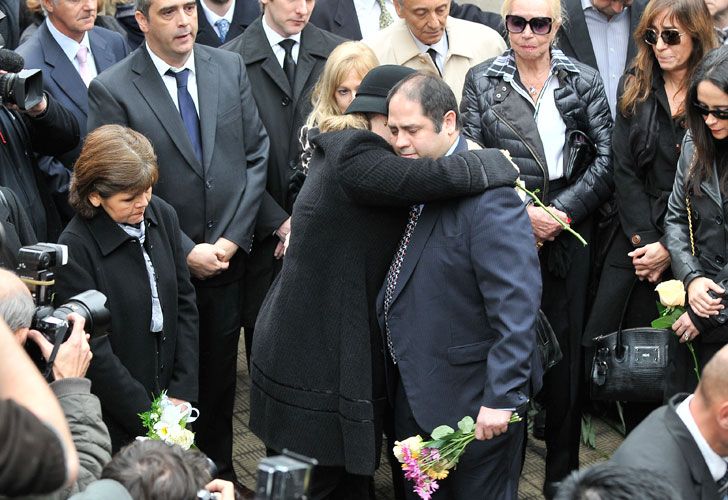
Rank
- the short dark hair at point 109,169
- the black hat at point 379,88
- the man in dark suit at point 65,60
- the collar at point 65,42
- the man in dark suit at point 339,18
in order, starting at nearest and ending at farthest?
the short dark hair at point 109,169 → the black hat at point 379,88 → the man in dark suit at point 65,60 → the collar at point 65,42 → the man in dark suit at point 339,18

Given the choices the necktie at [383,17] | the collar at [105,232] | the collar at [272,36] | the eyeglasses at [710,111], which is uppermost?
the eyeglasses at [710,111]

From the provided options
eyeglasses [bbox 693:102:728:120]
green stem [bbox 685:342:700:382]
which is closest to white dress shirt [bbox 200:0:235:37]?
eyeglasses [bbox 693:102:728:120]

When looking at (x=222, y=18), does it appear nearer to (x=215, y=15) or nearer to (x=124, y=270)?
(x=215, y=15)

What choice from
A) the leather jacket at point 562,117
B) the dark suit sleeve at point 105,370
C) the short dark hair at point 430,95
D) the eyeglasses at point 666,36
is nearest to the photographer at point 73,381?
the dark suit sleeve at point 105,370

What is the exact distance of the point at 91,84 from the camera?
5492 millimetres

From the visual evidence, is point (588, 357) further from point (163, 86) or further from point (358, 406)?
point (163, 86)

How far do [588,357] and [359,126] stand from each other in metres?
1.82

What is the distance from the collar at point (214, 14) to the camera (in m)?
7.36

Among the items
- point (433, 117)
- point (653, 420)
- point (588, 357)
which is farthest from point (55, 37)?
point (653, 420)

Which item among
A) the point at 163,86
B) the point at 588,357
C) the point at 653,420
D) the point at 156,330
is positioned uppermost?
the point at 163,86

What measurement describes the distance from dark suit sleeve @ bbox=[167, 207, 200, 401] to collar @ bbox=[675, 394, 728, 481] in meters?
2.24

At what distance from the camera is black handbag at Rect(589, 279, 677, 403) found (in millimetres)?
5449

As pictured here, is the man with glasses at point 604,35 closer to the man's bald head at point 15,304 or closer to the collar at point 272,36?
the collar at point 272,36

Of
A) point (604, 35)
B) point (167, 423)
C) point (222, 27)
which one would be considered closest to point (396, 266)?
point (167, 423)
